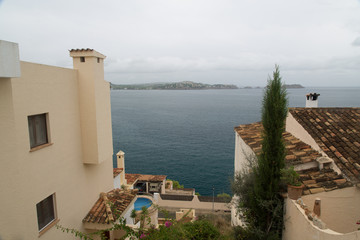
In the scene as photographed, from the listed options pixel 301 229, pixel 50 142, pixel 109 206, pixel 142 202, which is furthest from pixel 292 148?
pixel 142 202

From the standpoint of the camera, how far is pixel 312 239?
694 cm

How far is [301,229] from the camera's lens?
7.49m

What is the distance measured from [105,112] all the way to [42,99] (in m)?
2.97

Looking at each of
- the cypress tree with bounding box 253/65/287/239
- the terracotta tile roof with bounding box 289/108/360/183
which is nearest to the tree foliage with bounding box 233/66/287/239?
the cypress tree with bounding box 253/65/287/239

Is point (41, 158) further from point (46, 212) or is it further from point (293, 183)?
point (293, 183)

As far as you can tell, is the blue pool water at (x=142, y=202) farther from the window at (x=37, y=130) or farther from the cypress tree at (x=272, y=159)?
the window at (x=37, y=130)

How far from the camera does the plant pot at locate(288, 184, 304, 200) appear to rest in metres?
7.83

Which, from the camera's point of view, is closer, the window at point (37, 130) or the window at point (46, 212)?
the window at point (37, 130)

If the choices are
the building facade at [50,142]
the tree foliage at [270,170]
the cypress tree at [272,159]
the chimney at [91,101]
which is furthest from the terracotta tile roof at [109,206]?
the cypress tree at [272,159]

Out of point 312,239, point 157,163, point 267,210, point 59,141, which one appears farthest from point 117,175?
point 157,163

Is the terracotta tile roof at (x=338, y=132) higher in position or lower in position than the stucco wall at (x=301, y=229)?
higher

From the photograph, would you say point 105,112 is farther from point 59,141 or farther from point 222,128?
point 222,128

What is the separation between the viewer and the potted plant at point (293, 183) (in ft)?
25.8

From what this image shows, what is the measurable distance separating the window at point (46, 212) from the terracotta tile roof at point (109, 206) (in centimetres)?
183
